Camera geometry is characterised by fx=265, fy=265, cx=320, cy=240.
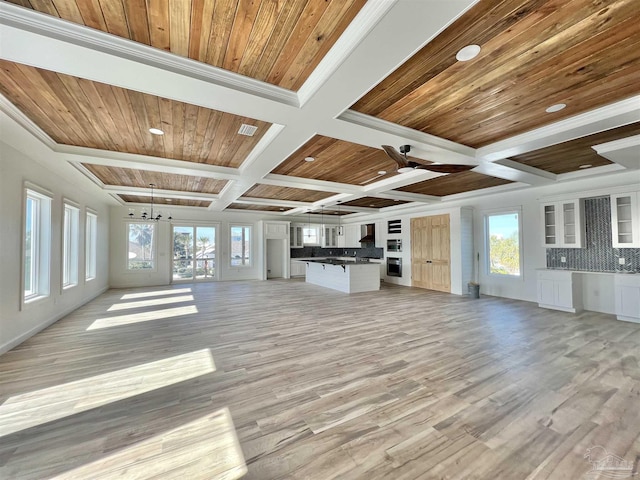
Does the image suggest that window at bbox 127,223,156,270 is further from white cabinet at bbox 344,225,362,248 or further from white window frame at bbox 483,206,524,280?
white window frame at bbox 483,206,524,280

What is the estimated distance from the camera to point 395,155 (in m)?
3.29

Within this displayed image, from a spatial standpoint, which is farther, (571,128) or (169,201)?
(169,201)

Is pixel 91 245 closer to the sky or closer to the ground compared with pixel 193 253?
closer to the sky

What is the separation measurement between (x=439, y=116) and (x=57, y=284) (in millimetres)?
6949

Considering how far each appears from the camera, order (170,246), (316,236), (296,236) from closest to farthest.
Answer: (170,246)
(296,236)
(316,236)

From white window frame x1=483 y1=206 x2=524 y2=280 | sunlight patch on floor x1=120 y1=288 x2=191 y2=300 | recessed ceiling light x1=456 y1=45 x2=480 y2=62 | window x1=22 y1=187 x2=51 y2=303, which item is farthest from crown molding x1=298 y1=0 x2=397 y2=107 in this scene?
sunlight patch on floor x1=120 y1=288 x2=191 y2=300

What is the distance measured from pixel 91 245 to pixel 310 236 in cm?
781

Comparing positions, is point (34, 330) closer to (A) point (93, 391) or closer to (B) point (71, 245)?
(B) point (71, 245)

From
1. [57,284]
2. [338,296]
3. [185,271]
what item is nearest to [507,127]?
[338,296]

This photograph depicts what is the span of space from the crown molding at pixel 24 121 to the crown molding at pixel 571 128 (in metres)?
5.85

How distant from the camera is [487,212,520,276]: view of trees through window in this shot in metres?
6.71

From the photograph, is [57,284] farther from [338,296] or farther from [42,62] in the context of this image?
[338,296]

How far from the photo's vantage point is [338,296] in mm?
7219

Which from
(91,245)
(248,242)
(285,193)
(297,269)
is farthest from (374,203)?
(91,245)
